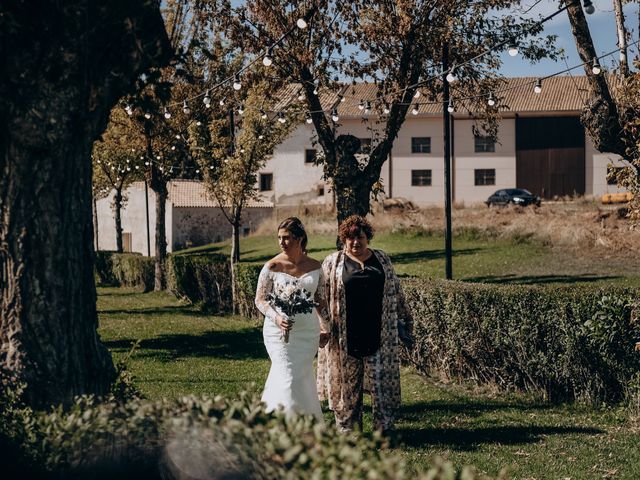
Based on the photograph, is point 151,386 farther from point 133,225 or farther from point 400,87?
point 133,225

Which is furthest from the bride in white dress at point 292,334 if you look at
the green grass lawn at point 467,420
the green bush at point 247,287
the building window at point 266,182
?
the building window at point 266,182

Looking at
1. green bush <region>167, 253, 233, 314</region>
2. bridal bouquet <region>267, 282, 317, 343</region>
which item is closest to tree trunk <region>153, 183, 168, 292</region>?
green bush <region>167, 253, 233, 314</region>

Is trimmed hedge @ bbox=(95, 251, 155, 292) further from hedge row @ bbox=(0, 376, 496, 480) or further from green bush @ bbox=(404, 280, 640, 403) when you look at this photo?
hedge row @ bbox=(0, 376, 496, 480)

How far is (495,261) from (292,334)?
2032 centimetres

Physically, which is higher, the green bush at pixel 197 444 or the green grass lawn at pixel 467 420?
the green bush at pixel 197 444

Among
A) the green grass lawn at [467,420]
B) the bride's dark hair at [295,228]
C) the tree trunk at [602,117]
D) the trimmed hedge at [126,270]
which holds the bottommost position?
the green grass lawn at [467,420]

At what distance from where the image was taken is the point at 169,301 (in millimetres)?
23984

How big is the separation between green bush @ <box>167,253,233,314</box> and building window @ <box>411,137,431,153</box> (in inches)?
1406

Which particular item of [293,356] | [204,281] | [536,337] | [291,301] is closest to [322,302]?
[291,301]

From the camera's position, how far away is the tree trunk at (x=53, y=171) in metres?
5.14

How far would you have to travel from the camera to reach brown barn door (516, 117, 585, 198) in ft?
186

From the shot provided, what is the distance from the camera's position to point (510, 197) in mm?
51875

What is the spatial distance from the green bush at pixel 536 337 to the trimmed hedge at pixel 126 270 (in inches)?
715

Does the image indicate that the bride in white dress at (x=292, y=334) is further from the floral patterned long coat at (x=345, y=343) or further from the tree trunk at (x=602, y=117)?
the tree trunk at (x=602, y=117)
